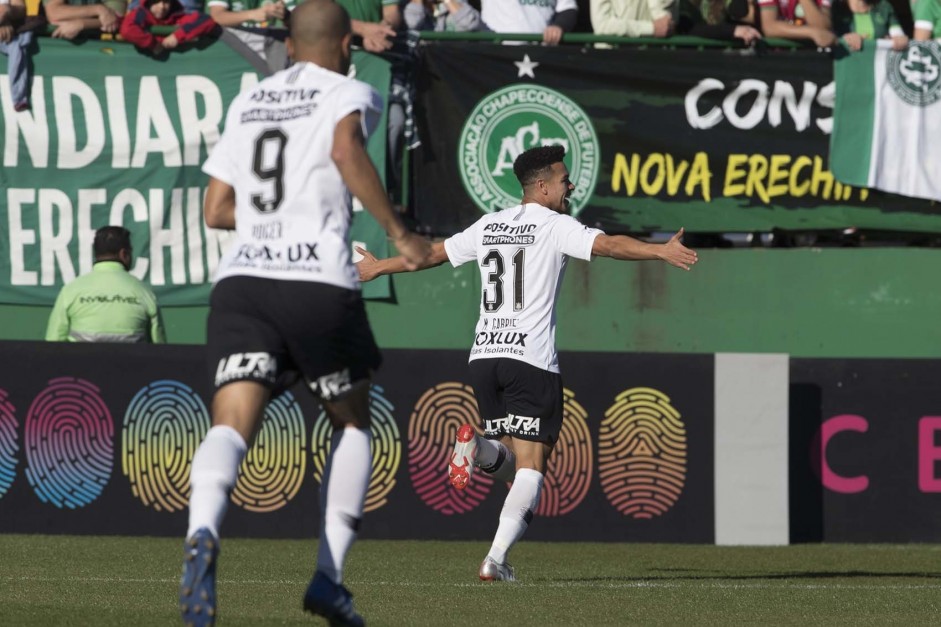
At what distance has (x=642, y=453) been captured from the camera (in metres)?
12.5

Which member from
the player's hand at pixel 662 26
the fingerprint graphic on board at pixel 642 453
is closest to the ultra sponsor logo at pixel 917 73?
the player's hand at pixel 662 26

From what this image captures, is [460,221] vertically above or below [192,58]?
below

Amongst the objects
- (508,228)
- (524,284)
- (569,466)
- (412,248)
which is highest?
(412,248)

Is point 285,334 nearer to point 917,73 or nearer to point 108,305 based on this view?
point 108,305

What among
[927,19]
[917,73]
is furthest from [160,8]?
[927,19]

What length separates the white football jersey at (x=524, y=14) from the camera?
14.5 meters

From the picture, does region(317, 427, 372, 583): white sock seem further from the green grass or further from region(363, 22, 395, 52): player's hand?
region(363, 22, 395, 52): player's hand

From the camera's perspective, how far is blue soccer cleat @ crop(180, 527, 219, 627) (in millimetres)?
5410

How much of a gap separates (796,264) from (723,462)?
2418 millimetres

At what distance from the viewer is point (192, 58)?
13914 mm

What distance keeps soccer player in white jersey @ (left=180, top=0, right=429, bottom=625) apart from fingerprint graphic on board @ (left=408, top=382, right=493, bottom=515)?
6.19 meters

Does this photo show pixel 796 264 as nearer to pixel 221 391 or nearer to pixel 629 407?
pixel 629 407

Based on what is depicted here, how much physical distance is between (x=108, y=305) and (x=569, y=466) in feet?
11.5

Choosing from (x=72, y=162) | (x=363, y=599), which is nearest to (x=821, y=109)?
(x=72, y=162)
